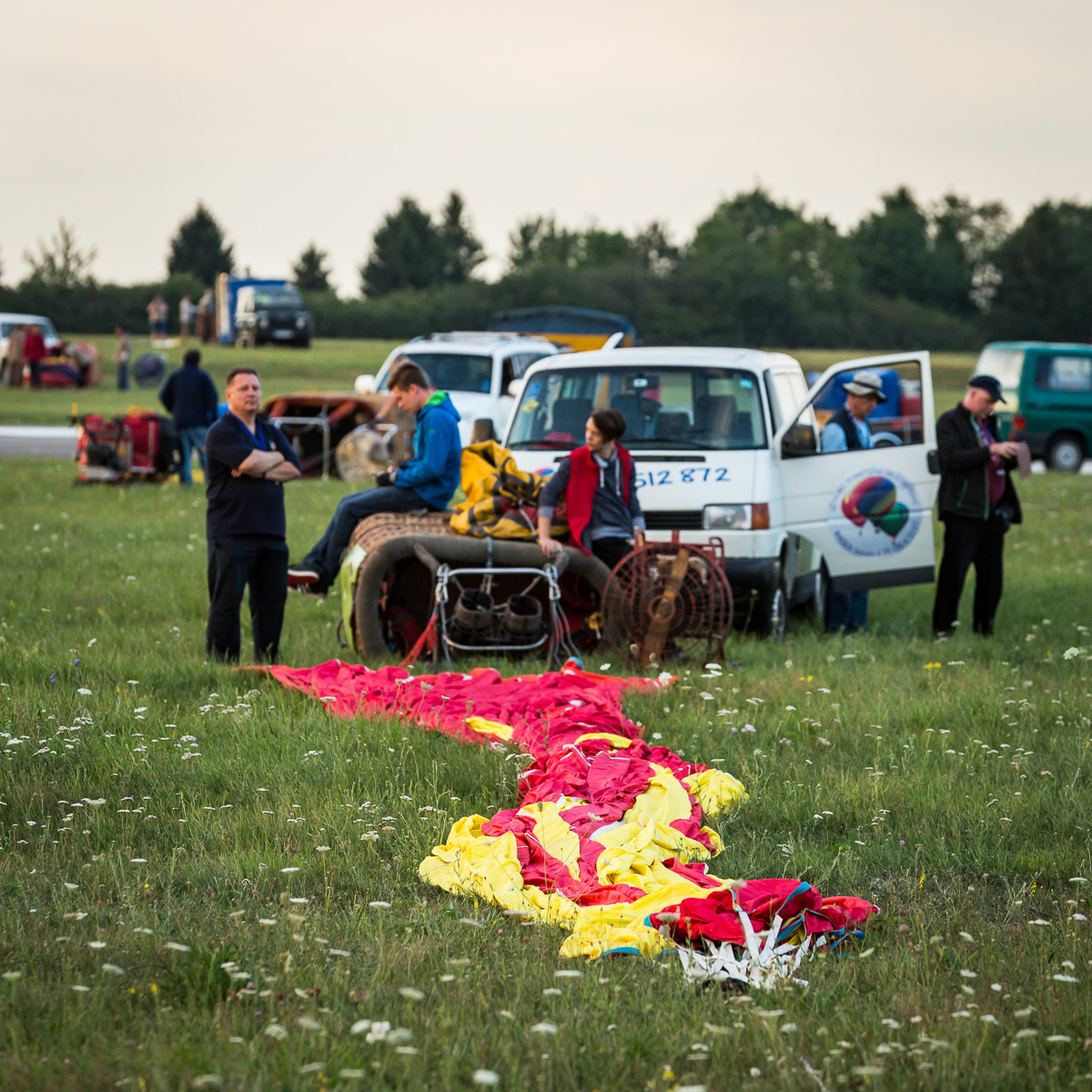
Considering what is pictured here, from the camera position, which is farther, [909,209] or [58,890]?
[909,209]

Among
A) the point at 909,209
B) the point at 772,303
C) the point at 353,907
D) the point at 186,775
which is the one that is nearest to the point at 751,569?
the point at 186,775

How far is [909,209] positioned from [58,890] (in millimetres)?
107268

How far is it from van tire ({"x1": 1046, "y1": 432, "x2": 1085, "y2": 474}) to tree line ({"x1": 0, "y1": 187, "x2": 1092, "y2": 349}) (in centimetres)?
3840

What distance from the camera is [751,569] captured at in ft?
29.8

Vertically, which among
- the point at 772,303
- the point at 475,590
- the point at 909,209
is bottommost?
the point at 475,590

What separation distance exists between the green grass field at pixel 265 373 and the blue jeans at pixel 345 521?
75.9 ft

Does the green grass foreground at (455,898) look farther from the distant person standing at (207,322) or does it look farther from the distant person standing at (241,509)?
the distant person standing at (207,322)

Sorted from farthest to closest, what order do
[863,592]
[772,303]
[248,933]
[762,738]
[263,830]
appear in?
[772,303], [863,592], [762,738], [263,830], [248,933]

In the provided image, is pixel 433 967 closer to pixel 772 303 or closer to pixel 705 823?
pixel 705 823

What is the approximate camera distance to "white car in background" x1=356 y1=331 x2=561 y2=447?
61.2 feet

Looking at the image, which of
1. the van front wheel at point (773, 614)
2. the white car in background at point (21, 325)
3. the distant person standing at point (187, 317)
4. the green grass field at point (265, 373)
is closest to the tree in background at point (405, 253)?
the green grass field at point (265, 373)

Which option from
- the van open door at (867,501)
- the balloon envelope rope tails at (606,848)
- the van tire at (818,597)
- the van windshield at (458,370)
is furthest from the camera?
the van windshield at (458,370)

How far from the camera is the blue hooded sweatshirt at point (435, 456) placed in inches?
360

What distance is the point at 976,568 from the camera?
9781mm
